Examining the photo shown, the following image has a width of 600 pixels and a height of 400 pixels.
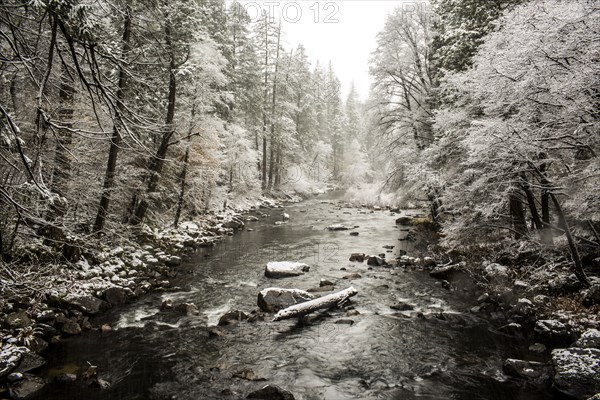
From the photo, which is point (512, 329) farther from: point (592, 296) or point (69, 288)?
point (69, 288)

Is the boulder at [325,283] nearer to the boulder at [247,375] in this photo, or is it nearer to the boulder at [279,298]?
the boulder at [279,298]

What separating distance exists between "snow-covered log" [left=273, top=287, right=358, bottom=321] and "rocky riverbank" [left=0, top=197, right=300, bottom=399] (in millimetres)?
4250

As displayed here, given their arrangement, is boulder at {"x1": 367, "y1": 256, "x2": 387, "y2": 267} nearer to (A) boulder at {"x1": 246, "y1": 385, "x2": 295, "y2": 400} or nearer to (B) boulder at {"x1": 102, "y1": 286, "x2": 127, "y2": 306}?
(A) boulder at {"x1": 246, "y1": 385, "x2": 295, "y2": 400}

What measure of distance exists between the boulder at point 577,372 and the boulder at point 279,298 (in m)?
5.83

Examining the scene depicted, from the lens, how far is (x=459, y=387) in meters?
6.22

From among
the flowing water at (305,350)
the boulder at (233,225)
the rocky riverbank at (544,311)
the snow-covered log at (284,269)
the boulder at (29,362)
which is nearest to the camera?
the rocky riverbank at (544,311)

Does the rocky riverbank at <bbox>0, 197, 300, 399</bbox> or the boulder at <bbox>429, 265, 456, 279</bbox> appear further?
the boulder at <bbox>429, 265, 456, 279</bbox>

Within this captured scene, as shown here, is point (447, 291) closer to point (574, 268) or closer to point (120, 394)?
point (574, 268)

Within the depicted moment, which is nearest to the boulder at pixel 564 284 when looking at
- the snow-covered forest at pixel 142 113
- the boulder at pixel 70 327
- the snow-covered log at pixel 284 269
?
A: the snow-covered log at pixel 284 269

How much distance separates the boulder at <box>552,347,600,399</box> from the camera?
5.66 m

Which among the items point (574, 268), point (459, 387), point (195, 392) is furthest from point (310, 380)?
point (574, 268)

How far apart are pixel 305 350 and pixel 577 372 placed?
16.3ft

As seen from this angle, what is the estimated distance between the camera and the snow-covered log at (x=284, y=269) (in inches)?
481

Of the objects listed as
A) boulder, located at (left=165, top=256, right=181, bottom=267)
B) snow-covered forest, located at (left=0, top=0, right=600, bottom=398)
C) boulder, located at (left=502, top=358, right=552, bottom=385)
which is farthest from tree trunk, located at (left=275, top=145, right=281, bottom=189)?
boulder, located at (left=502, top=358, right=552, bottom=385)
